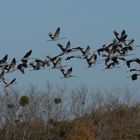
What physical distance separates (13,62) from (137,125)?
3279 centimetres

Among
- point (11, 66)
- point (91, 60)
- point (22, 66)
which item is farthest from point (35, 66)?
point (91, 60)

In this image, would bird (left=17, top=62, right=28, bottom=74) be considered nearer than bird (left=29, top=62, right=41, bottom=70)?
No

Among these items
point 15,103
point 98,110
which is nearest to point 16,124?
point 15,103

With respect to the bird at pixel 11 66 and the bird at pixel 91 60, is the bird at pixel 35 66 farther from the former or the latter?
the bird at pixel 91 60

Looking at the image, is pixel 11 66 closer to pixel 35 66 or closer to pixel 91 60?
pixel 35 66

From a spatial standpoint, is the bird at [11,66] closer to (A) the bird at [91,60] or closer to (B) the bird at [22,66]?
(B) the bird at [22,66]

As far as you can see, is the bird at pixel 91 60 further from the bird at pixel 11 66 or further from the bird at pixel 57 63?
the bird at pixel 11 66

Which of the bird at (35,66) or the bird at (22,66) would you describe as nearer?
the bird at (35,66)

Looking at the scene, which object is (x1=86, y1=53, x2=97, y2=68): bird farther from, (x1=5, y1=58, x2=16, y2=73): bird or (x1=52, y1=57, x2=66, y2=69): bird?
(x1=5, y1=58, x2=16, y2=73): bird

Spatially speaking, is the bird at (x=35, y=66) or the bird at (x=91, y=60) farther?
the bird at (x=91, y=60)

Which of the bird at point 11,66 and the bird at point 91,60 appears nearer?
the bird at point 11,66

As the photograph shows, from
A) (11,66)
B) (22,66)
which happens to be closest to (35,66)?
(22,66)

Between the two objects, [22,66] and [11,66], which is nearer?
[11,66]

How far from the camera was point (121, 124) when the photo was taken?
49969 mm
